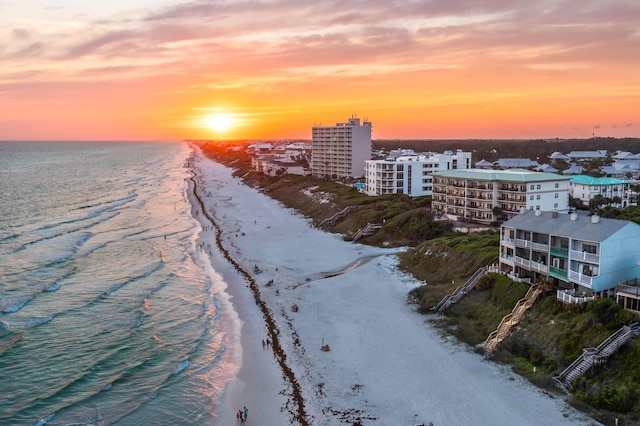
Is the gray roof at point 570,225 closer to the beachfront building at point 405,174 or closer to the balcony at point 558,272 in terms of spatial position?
the balcony at point 558,272

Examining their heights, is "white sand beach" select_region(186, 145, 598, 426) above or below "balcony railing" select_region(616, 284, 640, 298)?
below

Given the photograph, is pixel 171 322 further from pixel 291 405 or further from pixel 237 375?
pixel 291 405

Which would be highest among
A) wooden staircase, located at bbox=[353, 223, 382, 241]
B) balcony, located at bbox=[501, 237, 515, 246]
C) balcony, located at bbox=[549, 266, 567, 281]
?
balcony, located at bbox=[501, 237, 515, 246]

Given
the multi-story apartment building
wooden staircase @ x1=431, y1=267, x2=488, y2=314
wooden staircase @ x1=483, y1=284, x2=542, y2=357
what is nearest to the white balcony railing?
wooden staircase @ x1=483, y1=284, x2=542, y2=357

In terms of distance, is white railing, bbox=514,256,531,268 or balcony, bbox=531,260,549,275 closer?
balcony, bbox=531,260,549,275

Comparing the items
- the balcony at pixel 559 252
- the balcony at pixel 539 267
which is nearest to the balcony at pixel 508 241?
the balcony at pixel 539 267

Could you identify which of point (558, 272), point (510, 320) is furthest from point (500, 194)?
point (510, 320)

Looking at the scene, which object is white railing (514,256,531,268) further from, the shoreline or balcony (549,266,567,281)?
the shoreline
